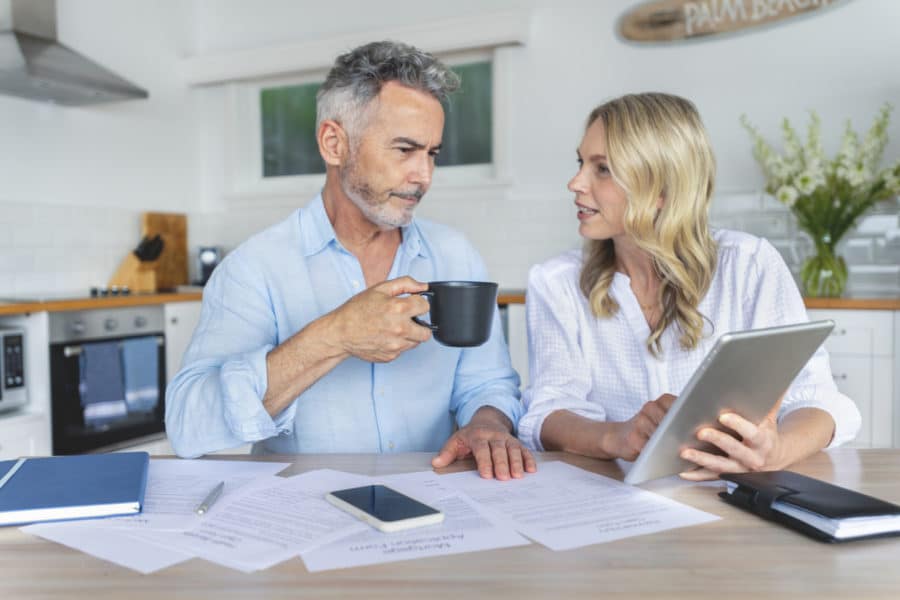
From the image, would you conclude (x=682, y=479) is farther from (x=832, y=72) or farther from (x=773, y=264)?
(x=832, y=72)

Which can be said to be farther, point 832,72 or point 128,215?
point 128,215

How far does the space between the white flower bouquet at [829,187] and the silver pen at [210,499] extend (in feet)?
9.52

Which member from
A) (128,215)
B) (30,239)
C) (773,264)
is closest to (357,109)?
(773,264)

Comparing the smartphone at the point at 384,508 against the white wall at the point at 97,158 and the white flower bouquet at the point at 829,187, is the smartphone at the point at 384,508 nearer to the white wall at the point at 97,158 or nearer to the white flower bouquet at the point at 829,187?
the white flower bouquet at the point at 829,187

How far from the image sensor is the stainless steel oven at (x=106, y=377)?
341 cm

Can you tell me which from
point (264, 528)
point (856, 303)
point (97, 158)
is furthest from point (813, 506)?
point (97, 158)

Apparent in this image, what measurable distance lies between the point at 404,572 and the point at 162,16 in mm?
4825

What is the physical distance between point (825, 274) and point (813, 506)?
9.00 ft

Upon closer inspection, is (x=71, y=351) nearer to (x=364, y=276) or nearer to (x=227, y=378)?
(x=364, y=276)

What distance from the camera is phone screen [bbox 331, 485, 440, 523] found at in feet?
3.00

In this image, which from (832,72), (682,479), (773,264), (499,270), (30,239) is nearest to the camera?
(682,479)

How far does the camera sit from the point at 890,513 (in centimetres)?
87

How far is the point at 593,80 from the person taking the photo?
411cm

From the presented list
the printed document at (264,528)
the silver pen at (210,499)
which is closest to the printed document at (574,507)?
the printed document at (264,528)
